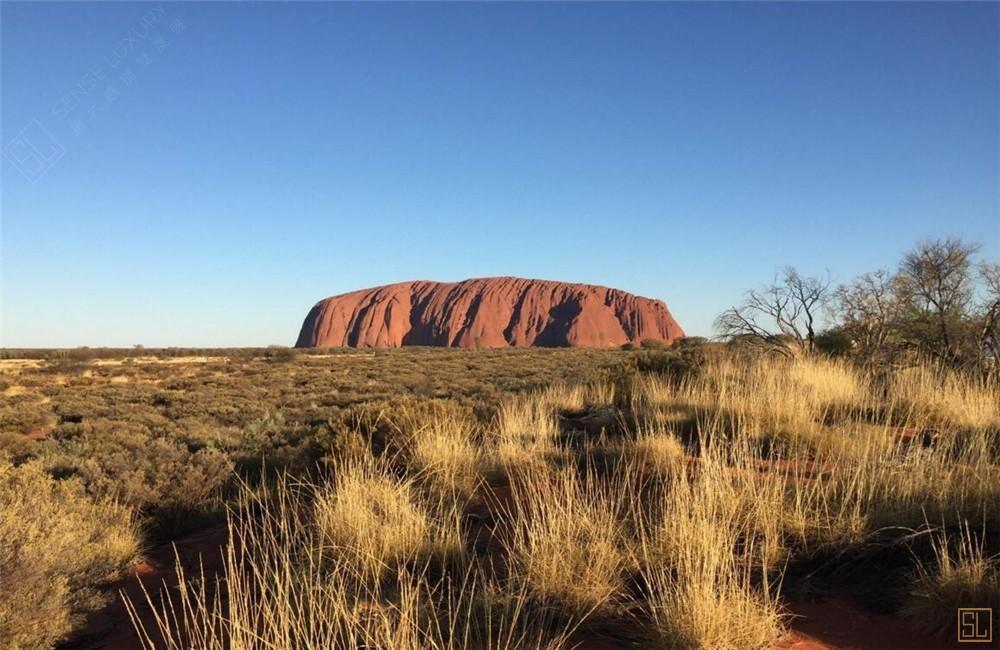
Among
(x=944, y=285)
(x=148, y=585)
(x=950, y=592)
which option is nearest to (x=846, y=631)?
(x=950, y=592)

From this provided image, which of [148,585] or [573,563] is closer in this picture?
[573,563]

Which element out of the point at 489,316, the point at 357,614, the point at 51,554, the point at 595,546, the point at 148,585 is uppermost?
the point at 489,316

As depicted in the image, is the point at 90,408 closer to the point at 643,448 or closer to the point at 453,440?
the point at 453,440

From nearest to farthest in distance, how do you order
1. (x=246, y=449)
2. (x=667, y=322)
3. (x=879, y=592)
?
(x=879, y=592), (x=246, y=449), (x=667, y=322)

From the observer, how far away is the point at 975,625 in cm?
286

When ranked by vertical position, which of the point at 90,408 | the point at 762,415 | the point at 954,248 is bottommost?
the point at 90,408

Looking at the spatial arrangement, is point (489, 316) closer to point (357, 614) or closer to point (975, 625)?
point (357, 614)

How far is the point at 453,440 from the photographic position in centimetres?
647

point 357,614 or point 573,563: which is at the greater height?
point 573,563

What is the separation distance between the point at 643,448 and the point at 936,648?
10.5 feet

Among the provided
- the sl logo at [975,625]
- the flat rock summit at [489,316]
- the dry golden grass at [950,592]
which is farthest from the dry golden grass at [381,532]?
the flat rock summit at [489,316]

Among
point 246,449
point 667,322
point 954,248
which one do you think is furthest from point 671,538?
point 667,322

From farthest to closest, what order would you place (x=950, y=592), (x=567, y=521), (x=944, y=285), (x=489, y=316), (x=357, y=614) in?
1. (x=489, y=316)
2. (x=944, y=285)
3. (x=567, y=521)
4. (x=357, y=614)
5. (x=950, y=592)

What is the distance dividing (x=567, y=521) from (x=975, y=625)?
1.98 metres
